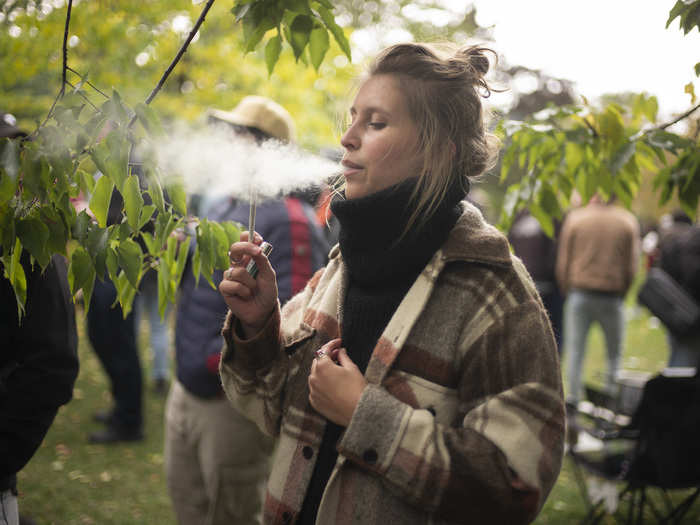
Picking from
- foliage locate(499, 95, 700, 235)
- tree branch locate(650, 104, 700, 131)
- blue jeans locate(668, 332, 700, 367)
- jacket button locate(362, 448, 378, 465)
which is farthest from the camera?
blue jeans locate(668, 332, 700, 367)

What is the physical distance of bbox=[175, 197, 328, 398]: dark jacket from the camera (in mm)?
3008

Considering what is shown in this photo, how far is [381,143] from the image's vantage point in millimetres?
1637

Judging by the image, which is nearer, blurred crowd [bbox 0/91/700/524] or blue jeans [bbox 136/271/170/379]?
blurred crowd [bbox 0/91/700/524]

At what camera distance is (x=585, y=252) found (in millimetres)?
6605

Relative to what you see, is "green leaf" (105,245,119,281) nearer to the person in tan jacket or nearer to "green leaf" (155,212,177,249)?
"green leaf" (155,212,177,249)

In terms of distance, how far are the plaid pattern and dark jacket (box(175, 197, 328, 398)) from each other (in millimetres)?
1178

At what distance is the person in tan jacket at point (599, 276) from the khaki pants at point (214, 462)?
4495 mm

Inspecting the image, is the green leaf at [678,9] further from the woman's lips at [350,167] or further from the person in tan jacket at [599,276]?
the person in tan jacket at [599,276]

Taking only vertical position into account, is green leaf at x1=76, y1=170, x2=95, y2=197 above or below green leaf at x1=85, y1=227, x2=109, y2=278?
above

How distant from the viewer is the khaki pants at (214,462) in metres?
3.00

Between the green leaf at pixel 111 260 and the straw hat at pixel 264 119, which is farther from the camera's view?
the straw hat at pixel 264 119

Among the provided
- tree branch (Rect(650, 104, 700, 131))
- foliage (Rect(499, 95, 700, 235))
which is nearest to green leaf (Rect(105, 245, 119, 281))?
foliage (Rect(499, 95, 700, 235))

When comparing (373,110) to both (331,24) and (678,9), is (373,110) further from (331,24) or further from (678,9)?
(678,9)

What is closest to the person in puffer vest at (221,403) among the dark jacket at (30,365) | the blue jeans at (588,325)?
the dark jacket at (30,365)
